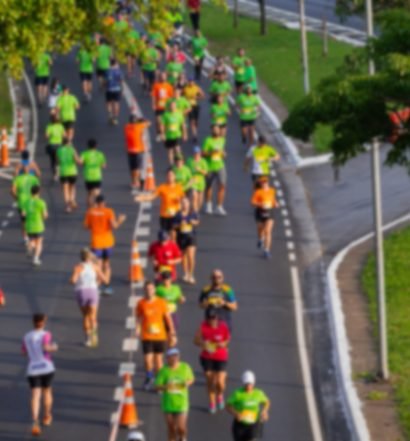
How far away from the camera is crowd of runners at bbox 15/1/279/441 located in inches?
918

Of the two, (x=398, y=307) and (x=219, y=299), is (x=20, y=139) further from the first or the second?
(x=219, y=299)

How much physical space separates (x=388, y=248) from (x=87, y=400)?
378 inches

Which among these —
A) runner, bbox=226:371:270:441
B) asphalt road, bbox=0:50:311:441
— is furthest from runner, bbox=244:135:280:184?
runner, bbox=226:371:270:441

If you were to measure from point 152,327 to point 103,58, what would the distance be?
23.9 metres

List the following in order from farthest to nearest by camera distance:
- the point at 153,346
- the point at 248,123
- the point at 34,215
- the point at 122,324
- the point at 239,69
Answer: the point at 239,69 < the point at 248,123 < the point at 34,215 < the point at 122,324 < the point at 153,346

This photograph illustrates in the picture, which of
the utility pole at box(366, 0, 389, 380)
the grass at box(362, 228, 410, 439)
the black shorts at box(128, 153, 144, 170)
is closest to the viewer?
the grass at box(362, 228, 410, 439)

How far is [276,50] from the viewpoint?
186ft

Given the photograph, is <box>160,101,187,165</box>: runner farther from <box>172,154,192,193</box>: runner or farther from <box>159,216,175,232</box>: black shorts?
<box>159,216,175,232</box>: black shorts

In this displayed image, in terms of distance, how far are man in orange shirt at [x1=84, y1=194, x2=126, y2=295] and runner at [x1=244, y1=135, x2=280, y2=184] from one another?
6.35m

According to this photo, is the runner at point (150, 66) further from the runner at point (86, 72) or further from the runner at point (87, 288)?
the runner at point (87, 288)

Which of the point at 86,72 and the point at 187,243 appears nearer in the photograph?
the point at 187,243

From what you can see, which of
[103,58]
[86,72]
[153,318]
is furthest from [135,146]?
[153,318]

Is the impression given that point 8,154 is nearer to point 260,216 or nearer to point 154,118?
point 154,118

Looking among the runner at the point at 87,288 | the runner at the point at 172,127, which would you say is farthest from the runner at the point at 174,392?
the runner at the point at 172,127
